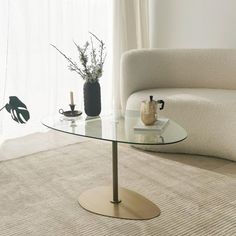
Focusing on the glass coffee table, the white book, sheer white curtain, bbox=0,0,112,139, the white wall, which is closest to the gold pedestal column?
the glass coffee table

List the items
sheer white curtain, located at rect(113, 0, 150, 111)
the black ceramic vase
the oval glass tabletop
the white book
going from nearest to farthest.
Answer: the oval glass tabletop → the white book → the black ceramic vase → sheer white curtain, located at rect(113, 0, 150, 111)

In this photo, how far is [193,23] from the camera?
3607 mm

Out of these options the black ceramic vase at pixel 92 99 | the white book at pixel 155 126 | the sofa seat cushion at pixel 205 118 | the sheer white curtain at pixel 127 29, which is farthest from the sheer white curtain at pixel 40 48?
the white book at pixel 155 126

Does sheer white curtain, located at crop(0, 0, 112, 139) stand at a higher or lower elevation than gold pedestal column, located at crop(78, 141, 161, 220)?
higher

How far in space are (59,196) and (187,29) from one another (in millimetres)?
2343

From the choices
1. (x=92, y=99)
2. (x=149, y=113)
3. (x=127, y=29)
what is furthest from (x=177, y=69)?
(x=149, y=113)

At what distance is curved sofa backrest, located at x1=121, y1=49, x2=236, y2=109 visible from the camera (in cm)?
304

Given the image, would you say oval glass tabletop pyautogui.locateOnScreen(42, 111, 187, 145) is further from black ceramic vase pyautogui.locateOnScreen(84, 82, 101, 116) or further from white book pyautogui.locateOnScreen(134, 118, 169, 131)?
black ceramic vase pyautogui.locateOnScreen(84, 82, 101, 116)

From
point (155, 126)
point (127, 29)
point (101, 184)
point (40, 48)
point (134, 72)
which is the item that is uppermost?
point (127, 29)

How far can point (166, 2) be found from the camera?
12.4 feet

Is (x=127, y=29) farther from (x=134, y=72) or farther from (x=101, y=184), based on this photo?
(x=101, y=184)

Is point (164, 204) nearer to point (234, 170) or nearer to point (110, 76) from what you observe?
point (234, 170)

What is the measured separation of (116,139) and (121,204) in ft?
1.47

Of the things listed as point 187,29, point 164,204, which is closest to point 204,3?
point 187,29
